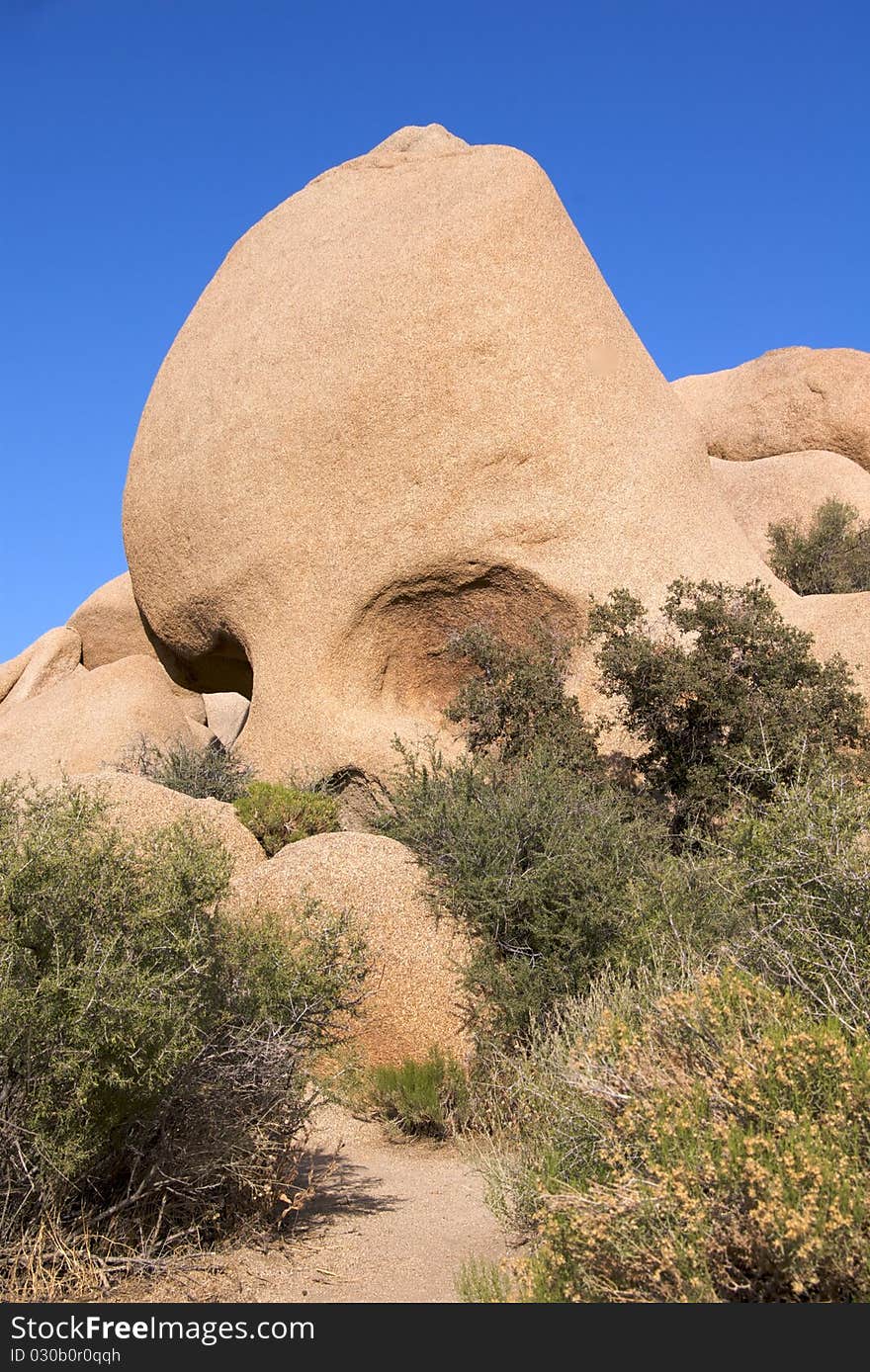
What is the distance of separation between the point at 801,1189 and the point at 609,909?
4.30 metres

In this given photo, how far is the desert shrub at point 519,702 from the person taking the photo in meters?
11.3

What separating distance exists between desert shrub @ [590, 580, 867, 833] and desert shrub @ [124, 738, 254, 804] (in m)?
4.44

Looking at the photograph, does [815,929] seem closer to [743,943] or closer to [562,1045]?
[743,943]

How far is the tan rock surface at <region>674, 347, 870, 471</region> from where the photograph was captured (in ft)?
74.4

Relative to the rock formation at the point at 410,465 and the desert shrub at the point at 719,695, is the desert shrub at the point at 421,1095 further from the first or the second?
the rock formation at the point at 410,465

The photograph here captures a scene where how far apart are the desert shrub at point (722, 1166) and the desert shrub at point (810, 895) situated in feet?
1.04

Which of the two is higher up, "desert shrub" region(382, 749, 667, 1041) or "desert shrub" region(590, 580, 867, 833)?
"desert shrub" region(590, 580, 867, 833)

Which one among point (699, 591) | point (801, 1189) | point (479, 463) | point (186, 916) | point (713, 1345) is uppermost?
point (479, 463)

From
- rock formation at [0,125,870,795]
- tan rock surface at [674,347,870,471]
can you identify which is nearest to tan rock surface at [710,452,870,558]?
tan rock surface at [674,347,870,471]

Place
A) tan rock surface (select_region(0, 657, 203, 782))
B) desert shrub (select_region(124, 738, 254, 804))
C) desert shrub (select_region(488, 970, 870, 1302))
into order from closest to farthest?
1. desert shrub (select_region(488, 970, 870, 1302))
2. desert shrub (select_region(124, 738, 254, 804))
3. tan rock surface (select_region(0, 657, 203, 782))

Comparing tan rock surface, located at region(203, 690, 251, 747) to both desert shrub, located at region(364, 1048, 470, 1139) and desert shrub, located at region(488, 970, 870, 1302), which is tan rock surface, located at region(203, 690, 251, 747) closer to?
desert shrub, located at region(364, 1048, 470, 1139)

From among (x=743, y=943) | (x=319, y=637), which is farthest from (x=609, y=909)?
(x=319, y=637)

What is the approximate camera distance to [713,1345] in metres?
2.92

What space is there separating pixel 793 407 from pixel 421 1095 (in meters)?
19.6
